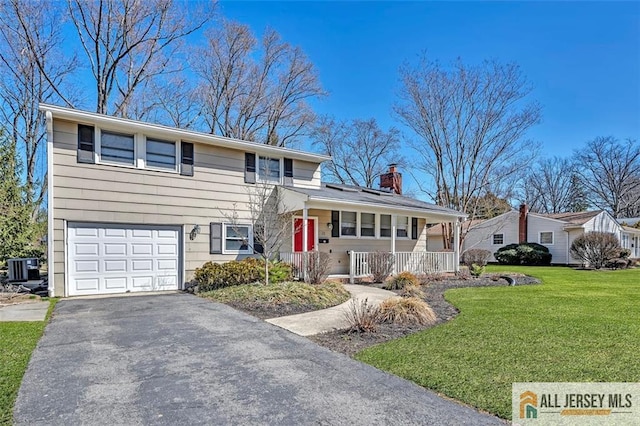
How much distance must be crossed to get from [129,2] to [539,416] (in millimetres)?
21280

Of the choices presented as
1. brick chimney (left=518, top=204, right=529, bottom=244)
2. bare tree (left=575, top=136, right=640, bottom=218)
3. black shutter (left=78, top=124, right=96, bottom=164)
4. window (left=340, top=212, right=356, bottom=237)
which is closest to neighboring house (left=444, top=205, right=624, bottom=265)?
brick chimney (left=518, top=204, right=529, bottom=244)

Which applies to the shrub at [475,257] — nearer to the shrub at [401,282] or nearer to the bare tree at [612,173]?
the shrub at [401,282]

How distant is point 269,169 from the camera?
13.5 m

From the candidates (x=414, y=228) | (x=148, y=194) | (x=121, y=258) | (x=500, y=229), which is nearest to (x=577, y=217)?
(x=500, y=229)

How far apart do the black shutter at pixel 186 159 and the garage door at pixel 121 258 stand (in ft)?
5.82

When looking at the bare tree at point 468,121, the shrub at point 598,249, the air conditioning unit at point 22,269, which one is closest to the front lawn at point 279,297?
the air conditioning unit at point 22,269

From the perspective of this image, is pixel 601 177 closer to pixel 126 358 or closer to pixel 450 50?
pixel 450 50

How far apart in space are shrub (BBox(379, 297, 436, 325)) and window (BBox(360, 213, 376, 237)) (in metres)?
7.94

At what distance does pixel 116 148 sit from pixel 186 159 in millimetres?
1926

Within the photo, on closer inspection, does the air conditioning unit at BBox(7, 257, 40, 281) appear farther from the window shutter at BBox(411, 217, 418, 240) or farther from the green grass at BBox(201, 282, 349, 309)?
the window shutter at BBox(411, 217, 418, 240)

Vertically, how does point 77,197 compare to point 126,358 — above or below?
above

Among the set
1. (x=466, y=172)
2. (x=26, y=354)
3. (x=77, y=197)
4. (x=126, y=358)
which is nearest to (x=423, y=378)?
(x=126, y=358)

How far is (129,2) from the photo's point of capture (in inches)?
687

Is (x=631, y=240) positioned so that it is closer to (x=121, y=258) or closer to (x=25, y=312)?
(x=121, y=258)
